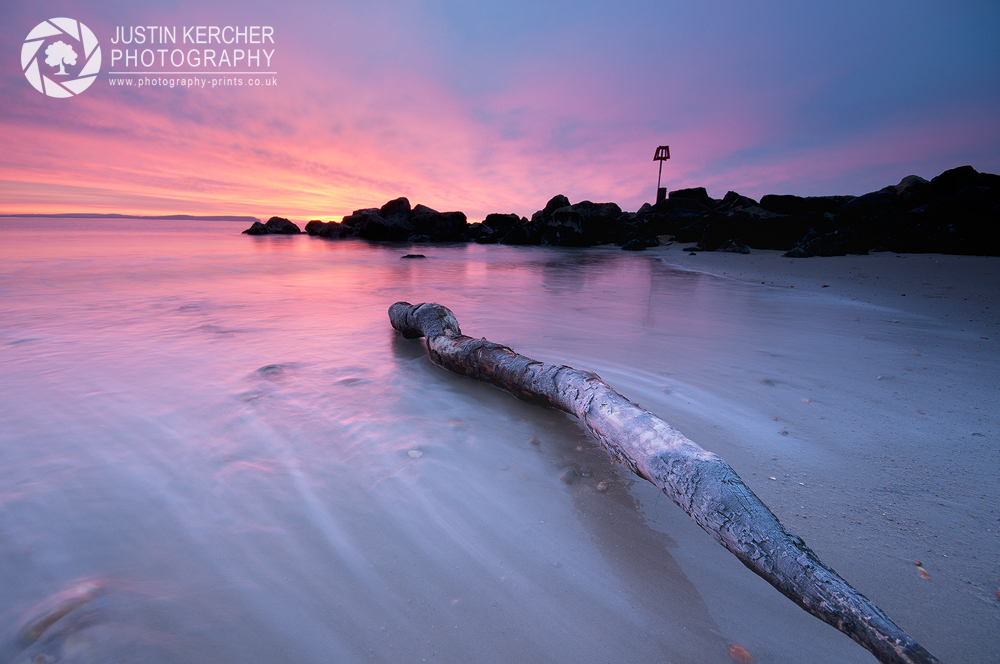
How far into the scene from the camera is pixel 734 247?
17.2m

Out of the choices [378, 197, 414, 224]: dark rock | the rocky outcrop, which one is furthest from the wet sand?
the rocky outcrop

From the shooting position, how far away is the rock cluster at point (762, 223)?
1287cm

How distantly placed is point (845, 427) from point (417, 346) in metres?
3.09

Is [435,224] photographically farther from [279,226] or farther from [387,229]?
[279,226]

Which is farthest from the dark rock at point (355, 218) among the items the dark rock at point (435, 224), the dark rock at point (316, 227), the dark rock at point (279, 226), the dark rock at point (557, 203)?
the dark rock at point (557, 203)

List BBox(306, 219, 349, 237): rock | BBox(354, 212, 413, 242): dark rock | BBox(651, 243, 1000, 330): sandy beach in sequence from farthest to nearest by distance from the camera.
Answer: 1. BBox(306, 219, 349, 237): rock
2. BBox(354, 212, 413, 242): dark rock
3. BBox(651, 243, 1000, 330): sandy beach

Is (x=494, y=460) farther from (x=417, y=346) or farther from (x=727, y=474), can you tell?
(x=417, y=346)

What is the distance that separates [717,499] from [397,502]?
45.8 inches

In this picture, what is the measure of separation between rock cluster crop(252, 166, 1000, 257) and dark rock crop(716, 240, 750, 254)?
6cm

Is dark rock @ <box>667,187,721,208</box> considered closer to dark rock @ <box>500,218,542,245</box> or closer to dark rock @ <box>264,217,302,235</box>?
dark rock @ <box>500,218,542,245</box>

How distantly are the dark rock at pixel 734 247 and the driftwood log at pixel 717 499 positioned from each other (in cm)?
1802

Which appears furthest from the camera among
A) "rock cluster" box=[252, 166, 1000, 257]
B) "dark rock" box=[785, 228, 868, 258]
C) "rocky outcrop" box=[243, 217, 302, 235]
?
"rocky outcrop" box=[243, 217, 302, 235]

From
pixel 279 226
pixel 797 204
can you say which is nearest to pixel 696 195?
pixel 797 204

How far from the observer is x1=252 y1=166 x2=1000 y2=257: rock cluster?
12867 millimetres
